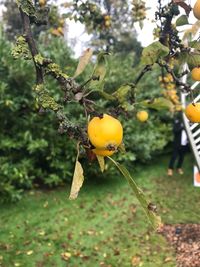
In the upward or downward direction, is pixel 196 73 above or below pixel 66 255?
above

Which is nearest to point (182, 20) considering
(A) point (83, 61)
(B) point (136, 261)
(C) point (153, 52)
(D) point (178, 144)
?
(C) point (153, 52)

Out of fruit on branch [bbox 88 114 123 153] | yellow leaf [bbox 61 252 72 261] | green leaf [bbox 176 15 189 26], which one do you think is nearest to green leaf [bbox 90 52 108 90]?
fruit on branch [bbox 88 114 123 153]

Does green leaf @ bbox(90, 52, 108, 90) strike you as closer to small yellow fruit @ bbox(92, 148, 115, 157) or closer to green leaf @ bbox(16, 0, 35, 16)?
small yellow fruit @ bbox(92, 148, 115, 157)

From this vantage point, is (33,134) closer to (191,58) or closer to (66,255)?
(66,255)

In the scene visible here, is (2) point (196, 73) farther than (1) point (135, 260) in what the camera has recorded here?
No

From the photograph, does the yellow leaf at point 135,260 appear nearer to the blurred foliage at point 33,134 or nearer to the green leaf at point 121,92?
the blurred foliage at point 33,134

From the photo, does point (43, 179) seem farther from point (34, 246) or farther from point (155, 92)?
point (155, 92)
